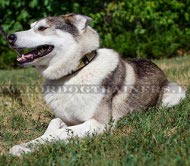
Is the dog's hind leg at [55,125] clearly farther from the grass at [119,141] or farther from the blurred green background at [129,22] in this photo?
the blurred green background at [129,22]

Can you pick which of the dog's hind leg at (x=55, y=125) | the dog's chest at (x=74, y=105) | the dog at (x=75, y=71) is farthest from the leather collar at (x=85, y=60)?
the dog's hind leg at (x=55, y=125)

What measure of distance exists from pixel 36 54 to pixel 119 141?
1484 mm

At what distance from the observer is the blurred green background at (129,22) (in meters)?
12.6

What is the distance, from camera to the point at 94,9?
13.1 metres

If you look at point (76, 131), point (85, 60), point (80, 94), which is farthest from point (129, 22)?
point (76, 131)

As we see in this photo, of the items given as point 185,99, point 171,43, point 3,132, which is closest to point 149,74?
point 185,99

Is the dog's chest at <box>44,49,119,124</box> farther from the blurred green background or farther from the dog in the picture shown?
the blurred green background

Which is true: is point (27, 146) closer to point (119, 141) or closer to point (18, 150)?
point (18, 150)

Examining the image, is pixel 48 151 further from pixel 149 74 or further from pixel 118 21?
pixel 118 21

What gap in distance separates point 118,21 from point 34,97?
6.46m

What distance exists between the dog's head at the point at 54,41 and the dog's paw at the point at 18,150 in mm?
1073

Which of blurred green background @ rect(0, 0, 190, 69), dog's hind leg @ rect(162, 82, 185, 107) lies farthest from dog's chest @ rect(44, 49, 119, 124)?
blurred green background @ rect(0, 0, 190, 69)

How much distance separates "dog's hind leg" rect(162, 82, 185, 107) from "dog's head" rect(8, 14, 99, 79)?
1223 mm

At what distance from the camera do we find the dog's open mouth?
198 inches
